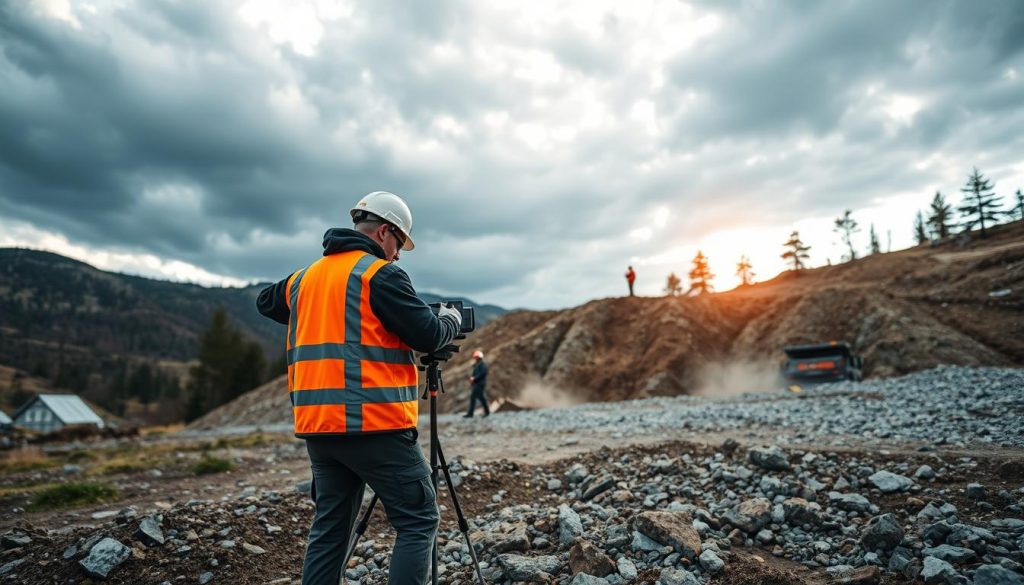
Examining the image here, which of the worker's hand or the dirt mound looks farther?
the dirt mound

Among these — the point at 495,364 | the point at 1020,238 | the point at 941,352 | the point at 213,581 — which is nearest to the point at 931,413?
the point at 213,581

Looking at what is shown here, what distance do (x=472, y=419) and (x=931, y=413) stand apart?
15.2 metres

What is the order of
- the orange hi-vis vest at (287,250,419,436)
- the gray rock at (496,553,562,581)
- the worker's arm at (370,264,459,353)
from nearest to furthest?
the orange hi-vis vest at (287,250,419,436) < the worker's arm at (370,264,459,353) < the gray rock at (496,553,562,581)

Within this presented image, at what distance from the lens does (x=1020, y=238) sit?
57.4 meters

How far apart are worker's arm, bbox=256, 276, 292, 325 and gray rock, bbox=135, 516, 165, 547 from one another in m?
3.36

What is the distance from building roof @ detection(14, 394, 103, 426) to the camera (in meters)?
69.3

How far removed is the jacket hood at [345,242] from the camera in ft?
11.6

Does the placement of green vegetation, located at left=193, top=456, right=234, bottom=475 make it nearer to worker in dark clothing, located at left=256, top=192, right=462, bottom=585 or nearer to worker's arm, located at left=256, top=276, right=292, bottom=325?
worker's arm, located at left=256, top=276, right=292, bottom=325

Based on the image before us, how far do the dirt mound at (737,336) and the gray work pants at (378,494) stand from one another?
28.5 meters

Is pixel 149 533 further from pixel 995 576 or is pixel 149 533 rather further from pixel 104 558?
pixel 995 576

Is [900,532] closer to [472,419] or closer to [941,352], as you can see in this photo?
[472,419]

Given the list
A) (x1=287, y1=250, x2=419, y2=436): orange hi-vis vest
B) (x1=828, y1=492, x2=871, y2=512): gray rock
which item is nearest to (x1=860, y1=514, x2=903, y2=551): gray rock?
(x1=828, y1=492, x2=871, y2=512): gray rock

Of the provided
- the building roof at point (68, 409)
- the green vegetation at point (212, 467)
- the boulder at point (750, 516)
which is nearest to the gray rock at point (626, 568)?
the boulder at point (750, 516)

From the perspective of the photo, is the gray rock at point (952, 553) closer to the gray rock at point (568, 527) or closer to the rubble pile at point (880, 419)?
the gray rock at point (568, 527)
